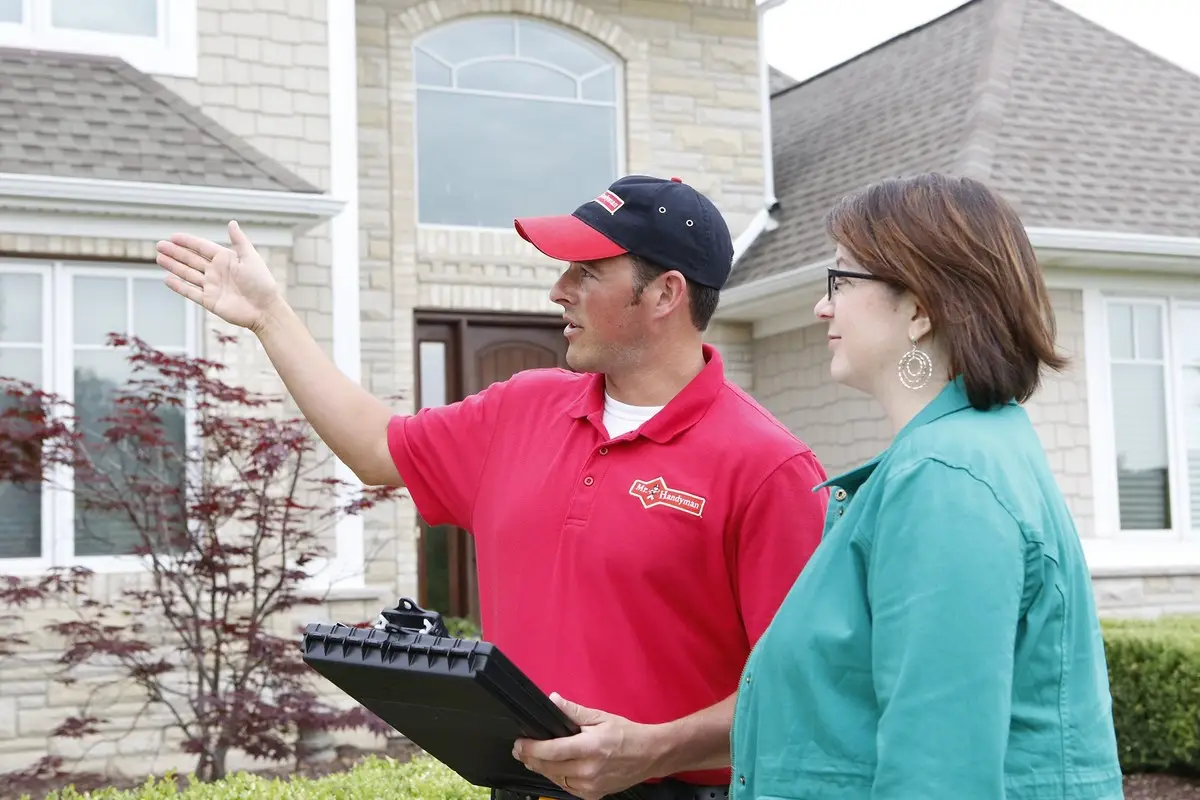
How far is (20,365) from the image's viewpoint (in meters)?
8.09

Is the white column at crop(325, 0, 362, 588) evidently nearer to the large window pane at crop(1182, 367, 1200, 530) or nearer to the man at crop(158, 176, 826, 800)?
the man at crop(158, 176, 826, 800)

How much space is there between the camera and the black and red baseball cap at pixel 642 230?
2.63 m

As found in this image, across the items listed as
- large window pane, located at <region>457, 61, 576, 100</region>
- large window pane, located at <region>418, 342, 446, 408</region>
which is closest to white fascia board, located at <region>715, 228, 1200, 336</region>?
large window pane, located at <region>457, 61, 576, 100</region>

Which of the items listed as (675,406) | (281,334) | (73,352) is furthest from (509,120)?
(675,406)

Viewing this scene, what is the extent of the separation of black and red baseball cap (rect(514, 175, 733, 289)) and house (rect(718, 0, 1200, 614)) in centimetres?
720

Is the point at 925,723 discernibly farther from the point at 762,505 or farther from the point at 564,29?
the point at 564,29

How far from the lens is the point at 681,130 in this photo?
11.4m

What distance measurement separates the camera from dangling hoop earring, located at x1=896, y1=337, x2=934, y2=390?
1.97 meters

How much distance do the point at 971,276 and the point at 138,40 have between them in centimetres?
817

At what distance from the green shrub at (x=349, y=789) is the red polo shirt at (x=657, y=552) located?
1.80 m

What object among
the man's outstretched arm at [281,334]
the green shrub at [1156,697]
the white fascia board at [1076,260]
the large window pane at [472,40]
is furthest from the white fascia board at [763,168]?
the man's outstretched arm at [281,334]

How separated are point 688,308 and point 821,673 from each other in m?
1.09

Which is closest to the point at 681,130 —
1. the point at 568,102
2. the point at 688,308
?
the point at 568,102

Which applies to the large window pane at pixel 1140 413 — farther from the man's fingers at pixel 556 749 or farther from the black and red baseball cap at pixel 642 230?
the man's fingers at pixel 556 749
